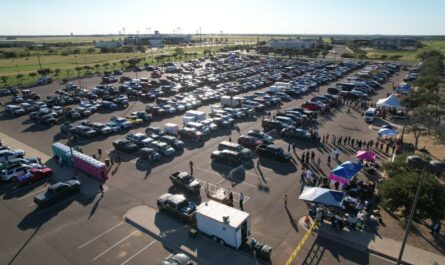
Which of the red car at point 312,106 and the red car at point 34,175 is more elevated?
the red car at point 312,106

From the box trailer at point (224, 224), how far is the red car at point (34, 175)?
17.7m

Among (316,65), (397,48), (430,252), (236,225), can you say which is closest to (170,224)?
(236,225)

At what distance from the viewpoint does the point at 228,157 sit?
108ft

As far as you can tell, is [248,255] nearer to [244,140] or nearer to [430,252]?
[430,252]

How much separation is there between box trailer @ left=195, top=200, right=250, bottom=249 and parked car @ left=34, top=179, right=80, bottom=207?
40.8 feet

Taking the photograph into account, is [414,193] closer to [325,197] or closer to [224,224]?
[325,197]

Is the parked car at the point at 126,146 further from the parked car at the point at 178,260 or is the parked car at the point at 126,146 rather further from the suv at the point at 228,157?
the parked car at the point at 178,260

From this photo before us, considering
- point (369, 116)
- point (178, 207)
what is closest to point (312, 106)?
point (369, 116)

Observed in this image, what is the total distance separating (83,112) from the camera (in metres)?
52.8

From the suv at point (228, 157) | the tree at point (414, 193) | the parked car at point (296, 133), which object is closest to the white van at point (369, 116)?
the parked car at point (296, 133)

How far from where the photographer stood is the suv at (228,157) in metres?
32.7

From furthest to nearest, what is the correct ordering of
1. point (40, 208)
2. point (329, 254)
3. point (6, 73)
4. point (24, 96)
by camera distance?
point (6, 73)
point (24, 96)
point (40, 208)
point (329, 254)

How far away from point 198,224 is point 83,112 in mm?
39056

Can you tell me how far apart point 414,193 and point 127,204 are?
69.9 ft
